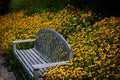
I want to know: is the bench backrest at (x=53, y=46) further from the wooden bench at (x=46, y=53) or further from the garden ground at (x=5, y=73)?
the garden ground at (x=5, y=73)

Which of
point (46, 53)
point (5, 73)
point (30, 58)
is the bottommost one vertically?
point (5, 73)

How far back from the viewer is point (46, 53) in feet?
15.5

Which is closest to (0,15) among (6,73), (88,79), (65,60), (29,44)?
(29,44)

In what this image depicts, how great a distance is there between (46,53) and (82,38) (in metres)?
0.90

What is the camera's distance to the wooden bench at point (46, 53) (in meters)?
3.76

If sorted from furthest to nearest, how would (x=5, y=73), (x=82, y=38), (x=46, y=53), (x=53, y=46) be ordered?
(x=5, y=73) < (x=82, y=38) < (x=46, y=53) < (x=53, y=46)

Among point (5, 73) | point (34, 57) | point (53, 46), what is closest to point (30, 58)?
point (34, 57)

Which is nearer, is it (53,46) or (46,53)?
(53,46)

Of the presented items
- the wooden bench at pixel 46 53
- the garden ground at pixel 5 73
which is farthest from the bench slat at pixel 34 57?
the garden ground at pixel 5 73

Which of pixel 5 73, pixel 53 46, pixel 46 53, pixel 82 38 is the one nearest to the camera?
pixel 53 46

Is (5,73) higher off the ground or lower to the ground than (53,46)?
lower

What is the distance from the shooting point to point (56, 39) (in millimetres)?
4301

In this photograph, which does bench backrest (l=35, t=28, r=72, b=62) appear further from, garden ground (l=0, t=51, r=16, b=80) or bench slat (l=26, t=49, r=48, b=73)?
garden ground (l=0, t=51, r=16, b=80)

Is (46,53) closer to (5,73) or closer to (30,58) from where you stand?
(30,58)
